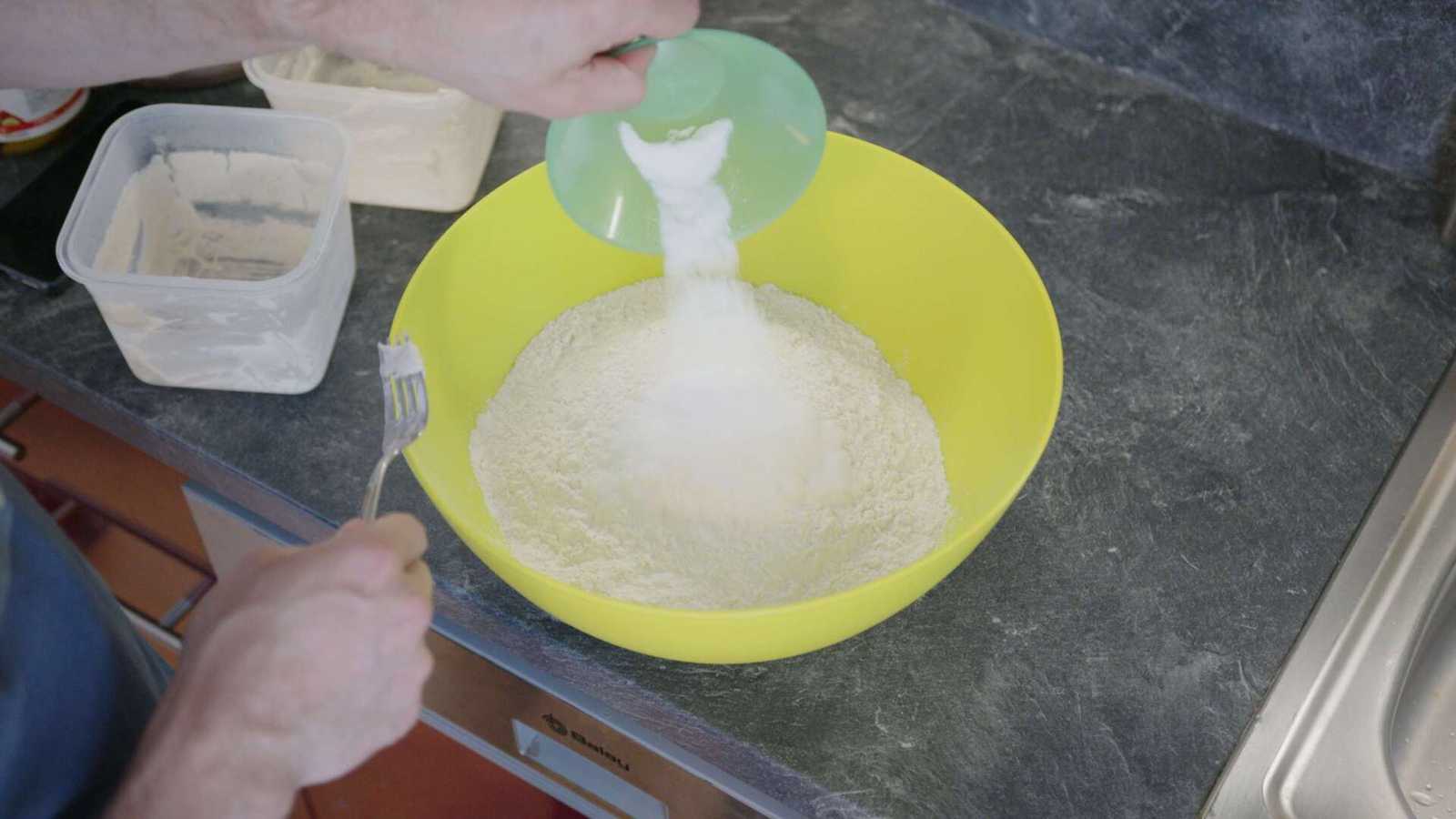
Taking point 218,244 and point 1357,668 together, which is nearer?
point 1357,668

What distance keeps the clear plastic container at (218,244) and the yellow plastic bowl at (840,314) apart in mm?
132

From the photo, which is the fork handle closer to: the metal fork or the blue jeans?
the metal fork

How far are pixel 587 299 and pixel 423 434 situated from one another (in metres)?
0.29

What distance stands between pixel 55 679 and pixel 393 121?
58 centimetres

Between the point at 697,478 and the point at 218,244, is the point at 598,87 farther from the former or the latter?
the point at 218,244

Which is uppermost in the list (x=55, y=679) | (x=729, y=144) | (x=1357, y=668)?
(x=729, y=144)

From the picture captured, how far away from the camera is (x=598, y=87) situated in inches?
31.3

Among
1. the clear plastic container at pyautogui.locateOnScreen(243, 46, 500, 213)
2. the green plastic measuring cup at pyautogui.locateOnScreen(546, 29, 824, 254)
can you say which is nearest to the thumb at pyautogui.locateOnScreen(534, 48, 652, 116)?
the green plastic measuring cup at pyautogui.locateOnScreen(546, 29, 824, 254)

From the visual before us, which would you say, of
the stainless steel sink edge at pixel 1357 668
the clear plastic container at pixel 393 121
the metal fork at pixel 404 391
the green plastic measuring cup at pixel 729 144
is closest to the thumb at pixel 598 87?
the green plastic measuring cup at pixel 729 144

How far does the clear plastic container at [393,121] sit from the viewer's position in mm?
1075

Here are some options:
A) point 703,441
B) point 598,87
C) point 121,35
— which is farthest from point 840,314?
point 121,35

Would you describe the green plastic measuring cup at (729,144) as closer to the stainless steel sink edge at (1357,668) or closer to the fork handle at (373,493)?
the fork handle at (373,493)

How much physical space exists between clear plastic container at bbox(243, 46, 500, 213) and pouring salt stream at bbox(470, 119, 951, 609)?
197 mm

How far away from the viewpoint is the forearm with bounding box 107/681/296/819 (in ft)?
2.02
